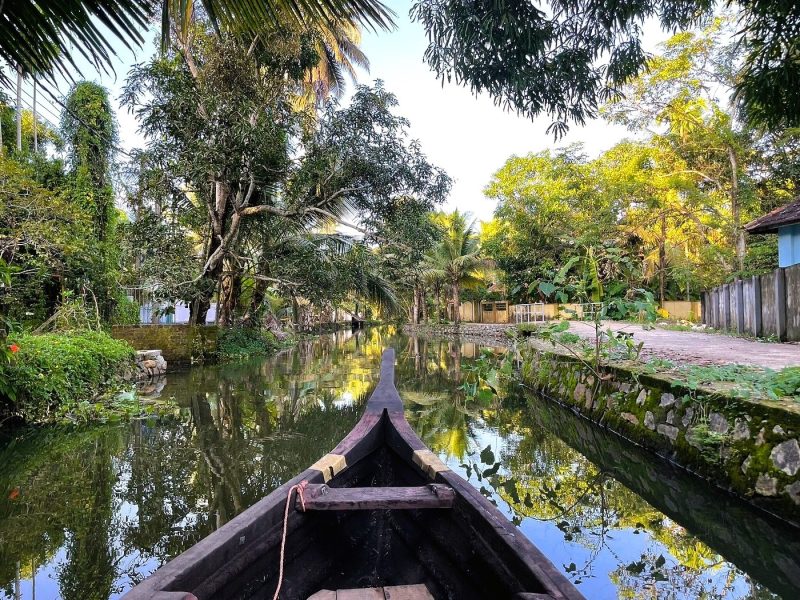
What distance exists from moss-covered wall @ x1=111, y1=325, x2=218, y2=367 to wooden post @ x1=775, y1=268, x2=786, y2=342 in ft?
40.5

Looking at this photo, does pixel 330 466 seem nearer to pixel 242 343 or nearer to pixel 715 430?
pixel 715 430

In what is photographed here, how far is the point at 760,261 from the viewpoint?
15.6 meters

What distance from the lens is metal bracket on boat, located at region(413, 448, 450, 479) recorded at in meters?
2.46

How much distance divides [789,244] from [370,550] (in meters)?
11.6

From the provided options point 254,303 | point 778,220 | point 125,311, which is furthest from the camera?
point 254,303

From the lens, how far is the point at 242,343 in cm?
1517

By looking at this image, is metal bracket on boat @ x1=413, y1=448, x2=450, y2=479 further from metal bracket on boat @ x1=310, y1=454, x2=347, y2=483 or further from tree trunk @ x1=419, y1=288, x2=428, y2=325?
tree trunk @ x1=419, y1=288, x2=428, y2=325

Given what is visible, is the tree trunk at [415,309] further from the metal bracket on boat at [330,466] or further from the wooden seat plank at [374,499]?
the wooden seat plank at [374,499]

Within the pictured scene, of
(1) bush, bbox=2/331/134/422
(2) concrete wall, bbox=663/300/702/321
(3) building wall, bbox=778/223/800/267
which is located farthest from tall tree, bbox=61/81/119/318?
(2) concrete wall, bbox=663/300/702/321

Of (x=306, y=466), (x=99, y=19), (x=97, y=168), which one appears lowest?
(x=306, y=466)

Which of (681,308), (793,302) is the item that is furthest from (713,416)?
(681,308)

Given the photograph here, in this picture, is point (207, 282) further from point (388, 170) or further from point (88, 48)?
point (88, 48)

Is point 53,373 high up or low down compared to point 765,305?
down

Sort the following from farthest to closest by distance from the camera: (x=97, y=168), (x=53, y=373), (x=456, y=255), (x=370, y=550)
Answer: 1. (x=456, y=255)
2. (x=97, y=168)
3. (x=53, y=373)
4. (x=370, y=550)
